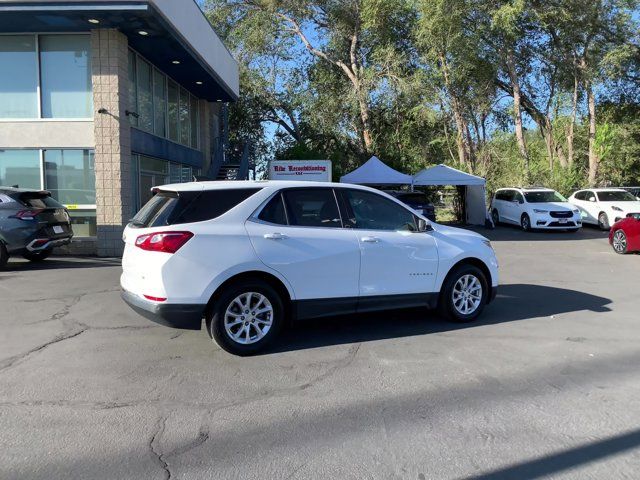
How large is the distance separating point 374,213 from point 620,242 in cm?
1016

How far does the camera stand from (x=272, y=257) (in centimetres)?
527

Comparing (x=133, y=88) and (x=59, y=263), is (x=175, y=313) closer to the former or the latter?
(x=59, y=263)

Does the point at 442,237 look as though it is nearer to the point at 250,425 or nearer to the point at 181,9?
the point at 250,425

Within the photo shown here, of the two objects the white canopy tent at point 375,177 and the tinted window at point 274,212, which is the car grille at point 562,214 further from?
the tinted window at point 274,212

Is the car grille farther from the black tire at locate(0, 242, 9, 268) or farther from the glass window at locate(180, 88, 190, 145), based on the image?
the black tire at locate(0, 242, 9, 268)

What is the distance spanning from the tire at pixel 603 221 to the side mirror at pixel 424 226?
17.1m

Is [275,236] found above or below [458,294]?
above

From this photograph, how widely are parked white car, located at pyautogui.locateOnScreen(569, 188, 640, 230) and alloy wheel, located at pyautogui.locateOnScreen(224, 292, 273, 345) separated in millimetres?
18266

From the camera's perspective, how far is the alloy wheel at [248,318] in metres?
5.20

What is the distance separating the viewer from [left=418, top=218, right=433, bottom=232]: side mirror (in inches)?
243

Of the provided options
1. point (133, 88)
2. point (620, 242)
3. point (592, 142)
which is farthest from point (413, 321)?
point (592, 142)

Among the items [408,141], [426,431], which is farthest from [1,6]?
[408,141]

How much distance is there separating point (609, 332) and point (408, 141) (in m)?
25.8

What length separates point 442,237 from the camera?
6.35m
